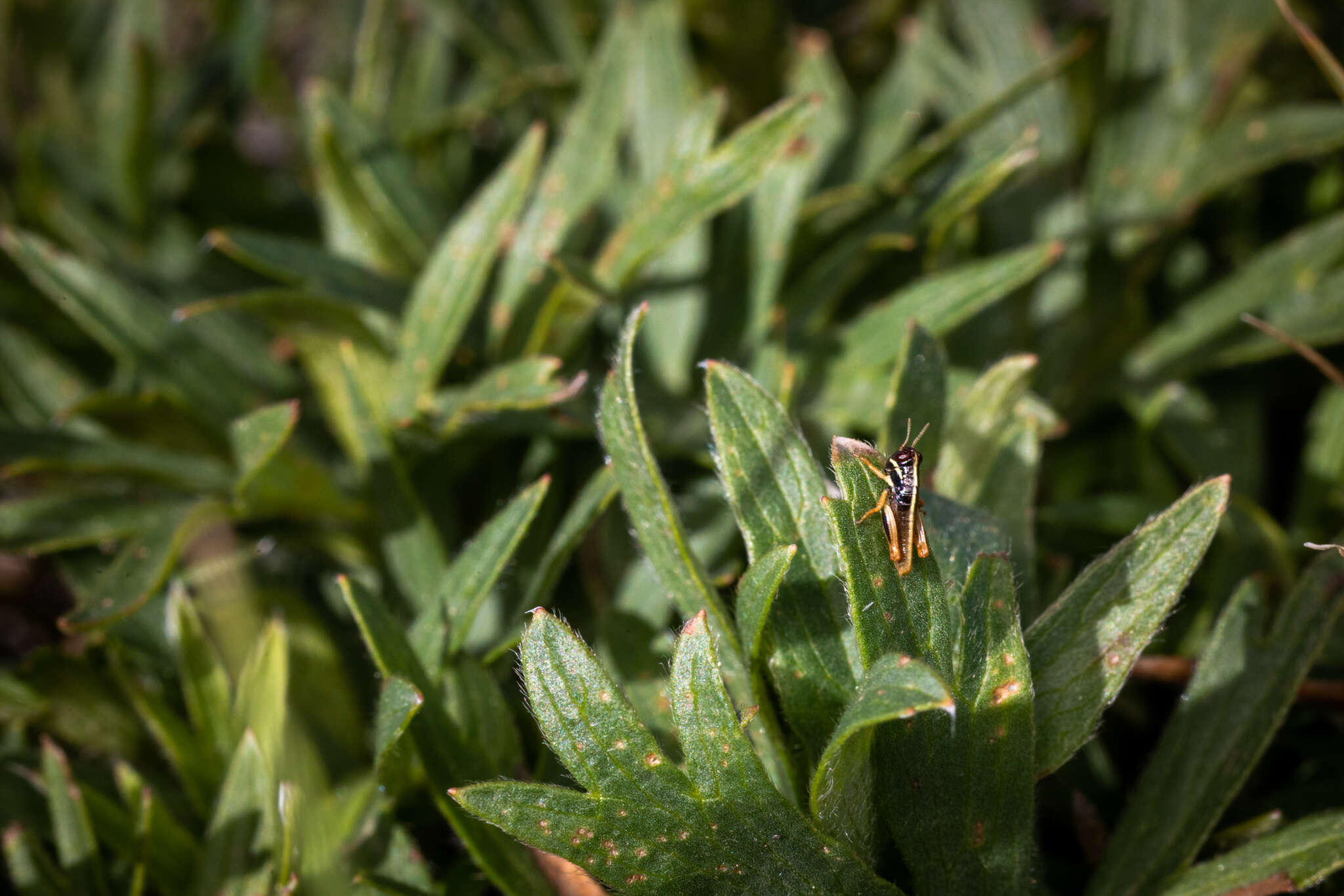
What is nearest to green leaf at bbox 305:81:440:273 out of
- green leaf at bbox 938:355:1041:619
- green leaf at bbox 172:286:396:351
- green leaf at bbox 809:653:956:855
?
green leaf at bbox 172:286:396:351

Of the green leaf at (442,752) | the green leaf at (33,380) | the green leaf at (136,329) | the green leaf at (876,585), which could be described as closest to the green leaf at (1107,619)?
the green leaf at (876,585)

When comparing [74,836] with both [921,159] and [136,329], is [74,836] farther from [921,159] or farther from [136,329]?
[921,159]

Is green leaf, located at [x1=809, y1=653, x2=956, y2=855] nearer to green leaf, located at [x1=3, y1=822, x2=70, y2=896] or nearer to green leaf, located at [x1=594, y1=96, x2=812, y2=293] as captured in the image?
green leaf, located at [x1=594, y1=96, x2=812, y2=293]

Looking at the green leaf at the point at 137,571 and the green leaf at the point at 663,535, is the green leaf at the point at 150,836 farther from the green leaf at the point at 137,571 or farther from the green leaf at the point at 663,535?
the green leaf at the point at 663,535

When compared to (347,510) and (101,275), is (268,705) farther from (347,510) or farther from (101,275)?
(101,275)

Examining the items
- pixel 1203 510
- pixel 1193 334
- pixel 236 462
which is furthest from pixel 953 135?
pixel 236 462
